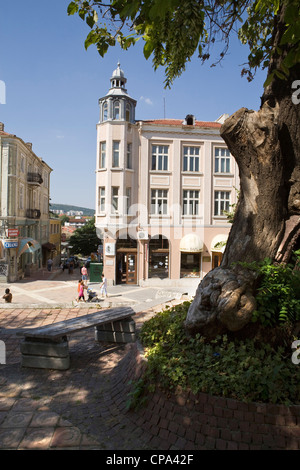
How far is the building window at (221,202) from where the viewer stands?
24.1 m

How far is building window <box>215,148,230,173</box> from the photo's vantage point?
24.0m

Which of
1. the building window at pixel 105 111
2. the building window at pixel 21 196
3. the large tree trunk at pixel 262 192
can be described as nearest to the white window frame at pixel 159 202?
the building window at pixel 105 111

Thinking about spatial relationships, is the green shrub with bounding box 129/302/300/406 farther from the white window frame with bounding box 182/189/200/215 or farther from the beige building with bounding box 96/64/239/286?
the white window frame with bounding box 182/189/200/215

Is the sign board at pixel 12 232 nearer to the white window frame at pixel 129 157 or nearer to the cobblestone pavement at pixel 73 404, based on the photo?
the white window frame at pixel 129 157

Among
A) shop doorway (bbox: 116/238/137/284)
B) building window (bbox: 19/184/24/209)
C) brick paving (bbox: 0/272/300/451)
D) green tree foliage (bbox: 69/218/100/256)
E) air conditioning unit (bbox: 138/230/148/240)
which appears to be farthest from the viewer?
green tree foliage (bbox: 69/218/100/256)

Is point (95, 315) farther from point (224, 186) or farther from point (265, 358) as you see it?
point (224, 186)

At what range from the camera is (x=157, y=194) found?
23391 millimetres

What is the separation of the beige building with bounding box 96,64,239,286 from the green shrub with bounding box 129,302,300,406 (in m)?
17.4

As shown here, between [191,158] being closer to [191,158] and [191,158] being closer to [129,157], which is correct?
[191,158]

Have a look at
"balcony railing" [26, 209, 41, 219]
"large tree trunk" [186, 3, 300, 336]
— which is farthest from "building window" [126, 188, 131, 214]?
"large tree trunk" [186, 3, 300, 336]

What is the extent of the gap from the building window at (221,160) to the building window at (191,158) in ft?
4.63

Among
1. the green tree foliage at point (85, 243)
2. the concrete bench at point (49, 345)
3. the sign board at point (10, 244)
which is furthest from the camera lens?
the green tree foliage at point (85, 243)

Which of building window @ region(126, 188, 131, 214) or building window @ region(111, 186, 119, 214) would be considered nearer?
building window @ region(111, 186, 119, 214)

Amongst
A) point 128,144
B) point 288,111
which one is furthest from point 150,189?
point 288,111
